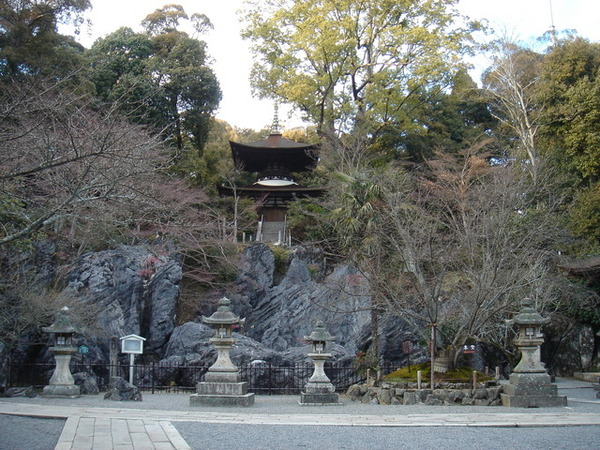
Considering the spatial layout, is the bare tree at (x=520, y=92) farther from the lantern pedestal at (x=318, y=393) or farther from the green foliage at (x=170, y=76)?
the green foliage at (x=170, y=76)

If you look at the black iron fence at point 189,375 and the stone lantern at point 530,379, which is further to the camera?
the black iron fence at point 189,375

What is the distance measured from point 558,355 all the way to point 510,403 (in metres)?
10.7

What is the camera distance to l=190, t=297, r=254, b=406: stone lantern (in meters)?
11.7

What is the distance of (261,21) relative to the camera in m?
30.2

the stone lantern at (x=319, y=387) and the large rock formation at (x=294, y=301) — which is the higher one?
the large rock formation at (x=294, y=301)

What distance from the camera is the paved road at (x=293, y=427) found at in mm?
6939

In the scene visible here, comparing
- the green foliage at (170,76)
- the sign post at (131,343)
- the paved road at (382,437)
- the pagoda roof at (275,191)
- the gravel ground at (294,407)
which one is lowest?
the gravel ground at (294,407)

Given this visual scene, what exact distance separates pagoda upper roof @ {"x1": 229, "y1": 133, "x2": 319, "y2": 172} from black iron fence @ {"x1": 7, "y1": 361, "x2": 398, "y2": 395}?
580 inches

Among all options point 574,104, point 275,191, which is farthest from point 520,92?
point 275,191

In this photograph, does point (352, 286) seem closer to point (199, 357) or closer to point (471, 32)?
point (199, 357)

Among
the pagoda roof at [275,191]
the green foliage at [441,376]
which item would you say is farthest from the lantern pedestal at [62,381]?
the pagoda roof at [275,191]

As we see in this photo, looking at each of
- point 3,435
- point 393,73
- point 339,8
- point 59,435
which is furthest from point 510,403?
point 339,8

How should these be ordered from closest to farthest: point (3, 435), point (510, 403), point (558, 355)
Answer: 1. point (3, 435)
2. point (510, 403)
3. point (558, 355)

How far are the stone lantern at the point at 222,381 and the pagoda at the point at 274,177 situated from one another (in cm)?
1355
